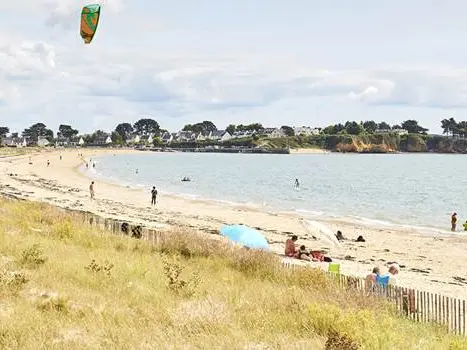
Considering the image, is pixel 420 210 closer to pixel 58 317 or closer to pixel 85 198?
pixel 85 198

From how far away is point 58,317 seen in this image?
7.52 meters

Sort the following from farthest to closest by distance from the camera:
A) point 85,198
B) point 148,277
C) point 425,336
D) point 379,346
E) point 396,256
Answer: point 85,198 → point 396,256 → point 148,277 → point 425,336 → point 379,346

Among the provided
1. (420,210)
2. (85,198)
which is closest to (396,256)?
(420,210)

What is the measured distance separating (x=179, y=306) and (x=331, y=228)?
81.7ft

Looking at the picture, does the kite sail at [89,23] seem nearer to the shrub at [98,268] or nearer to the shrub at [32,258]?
the shrub at [32,258]

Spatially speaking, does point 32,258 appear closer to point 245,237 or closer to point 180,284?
point 180,284

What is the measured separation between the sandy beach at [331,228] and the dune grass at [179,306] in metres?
8.40

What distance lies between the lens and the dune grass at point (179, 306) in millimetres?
6664

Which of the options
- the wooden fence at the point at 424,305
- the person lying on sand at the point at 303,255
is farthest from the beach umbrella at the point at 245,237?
the wooden fence at the point at 424,305

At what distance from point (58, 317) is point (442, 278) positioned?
51.7 ft

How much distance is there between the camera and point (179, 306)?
324 inches

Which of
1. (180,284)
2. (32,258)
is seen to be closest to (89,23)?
(32,258)

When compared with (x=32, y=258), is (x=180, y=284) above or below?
below

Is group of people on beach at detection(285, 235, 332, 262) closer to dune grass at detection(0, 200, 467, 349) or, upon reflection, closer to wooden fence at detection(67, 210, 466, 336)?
dune grass at detection(0, 200, 467, 349)
